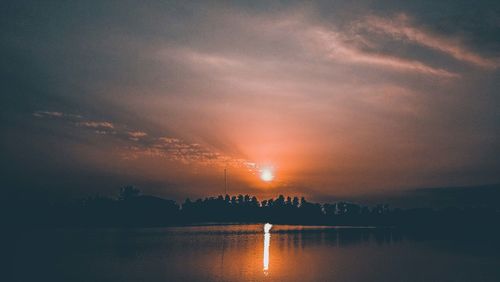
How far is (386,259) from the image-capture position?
68562mm

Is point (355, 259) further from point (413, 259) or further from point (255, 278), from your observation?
point (255, 278)

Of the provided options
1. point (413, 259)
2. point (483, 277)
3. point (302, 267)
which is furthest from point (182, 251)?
point (483, 277)

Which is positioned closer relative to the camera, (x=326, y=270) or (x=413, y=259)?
(x=326, y=270)

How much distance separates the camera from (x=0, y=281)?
43812mm

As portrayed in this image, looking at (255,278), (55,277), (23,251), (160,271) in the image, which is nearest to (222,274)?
(255,278)

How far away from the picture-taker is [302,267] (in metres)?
55.5

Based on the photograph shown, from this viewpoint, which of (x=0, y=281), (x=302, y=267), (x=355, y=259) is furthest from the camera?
(x=355, y=259)

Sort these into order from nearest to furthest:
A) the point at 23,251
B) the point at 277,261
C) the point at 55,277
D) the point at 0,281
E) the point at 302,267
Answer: the point at 0,281 → the point at 55,277 → the point at 302,267 → the point at 277,261 → the point at 23,251

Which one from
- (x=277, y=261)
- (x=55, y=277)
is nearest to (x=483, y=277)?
(x=277, y=261)

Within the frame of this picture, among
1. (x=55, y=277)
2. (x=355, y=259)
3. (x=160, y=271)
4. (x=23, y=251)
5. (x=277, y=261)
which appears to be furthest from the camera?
(x=23, y=251)

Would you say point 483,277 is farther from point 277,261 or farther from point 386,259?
point 277,261

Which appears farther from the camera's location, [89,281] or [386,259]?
[386,259]

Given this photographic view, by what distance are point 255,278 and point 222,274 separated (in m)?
4.42

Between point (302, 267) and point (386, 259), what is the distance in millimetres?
19713
